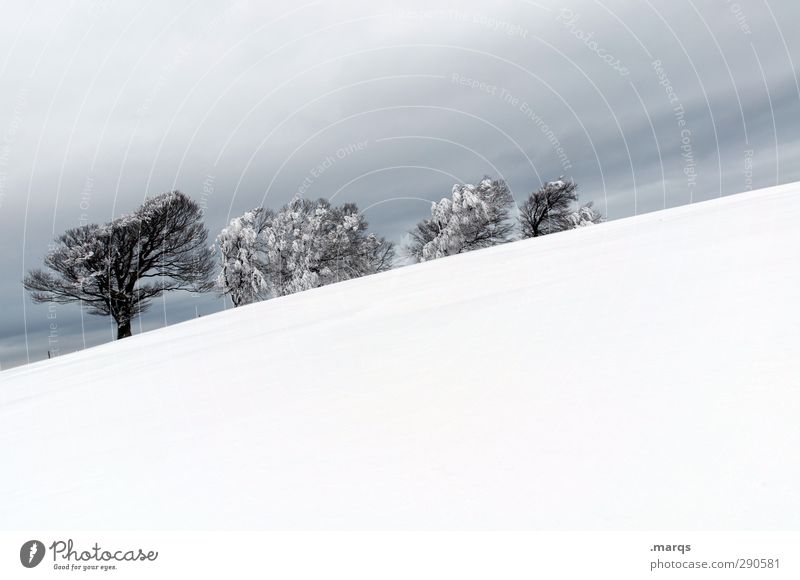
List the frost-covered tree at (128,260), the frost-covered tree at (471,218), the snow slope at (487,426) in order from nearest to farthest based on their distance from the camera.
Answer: the snow slope at (487,426)
the frost-covered tree at (128,260)
the frost-covered tree at (471,218)

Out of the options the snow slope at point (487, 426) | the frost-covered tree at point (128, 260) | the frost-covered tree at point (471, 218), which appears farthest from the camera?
the frost-covered tree at point (471, 218)

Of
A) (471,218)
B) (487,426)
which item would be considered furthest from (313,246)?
(487,426)

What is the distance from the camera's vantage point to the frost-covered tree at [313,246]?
91.2 ft

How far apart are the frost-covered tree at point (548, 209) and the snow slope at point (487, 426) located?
1209 inches

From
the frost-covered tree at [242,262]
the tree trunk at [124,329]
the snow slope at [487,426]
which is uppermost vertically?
the frost-covered tree at [242,262]

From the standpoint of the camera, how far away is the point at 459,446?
5.53 feet

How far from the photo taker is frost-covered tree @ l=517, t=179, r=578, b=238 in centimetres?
3312

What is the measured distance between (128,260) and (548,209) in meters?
25.4

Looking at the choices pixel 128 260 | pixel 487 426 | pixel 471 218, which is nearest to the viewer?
pixel 487 426

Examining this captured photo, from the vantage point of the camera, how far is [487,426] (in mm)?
1792

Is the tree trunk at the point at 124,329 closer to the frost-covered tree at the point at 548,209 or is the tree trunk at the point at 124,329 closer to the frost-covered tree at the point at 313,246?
the frost-covered tree at the point at 313,246

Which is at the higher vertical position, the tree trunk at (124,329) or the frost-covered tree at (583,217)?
the frost-covered tree at (583,217)

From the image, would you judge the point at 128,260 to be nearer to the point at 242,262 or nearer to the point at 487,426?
the point at 242,262

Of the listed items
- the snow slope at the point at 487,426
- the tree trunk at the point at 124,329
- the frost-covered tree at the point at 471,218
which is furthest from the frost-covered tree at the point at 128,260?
the snow slope at the point at 487,426
